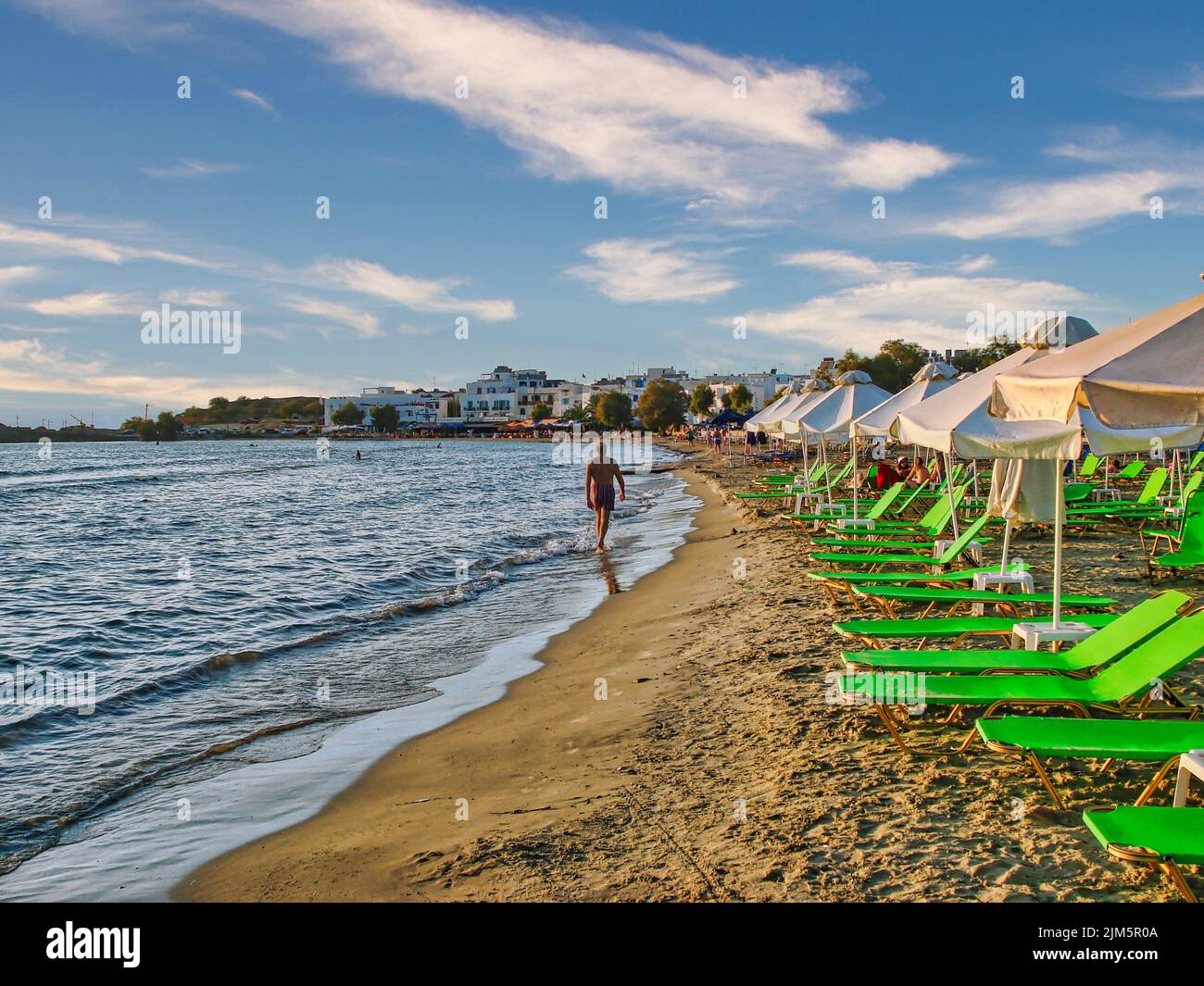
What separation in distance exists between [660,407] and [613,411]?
11.9m

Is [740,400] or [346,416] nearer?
[740,400]

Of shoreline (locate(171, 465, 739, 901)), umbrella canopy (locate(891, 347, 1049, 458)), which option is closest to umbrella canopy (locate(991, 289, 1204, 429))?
umbrella canopy (locate(891, 347, 1049, 458))

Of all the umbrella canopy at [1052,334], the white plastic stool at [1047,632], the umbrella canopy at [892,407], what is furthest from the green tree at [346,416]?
the white plastic stool at [1047,632]

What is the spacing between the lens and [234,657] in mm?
9852

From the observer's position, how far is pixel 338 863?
4.51 meters

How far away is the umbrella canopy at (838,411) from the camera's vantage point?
47.3 ft

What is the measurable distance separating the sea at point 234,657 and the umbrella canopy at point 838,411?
3.51 m

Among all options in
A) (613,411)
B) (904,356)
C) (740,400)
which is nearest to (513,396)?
(613,411)

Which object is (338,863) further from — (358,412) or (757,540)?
(358,412)

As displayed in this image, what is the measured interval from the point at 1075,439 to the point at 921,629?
1.67m

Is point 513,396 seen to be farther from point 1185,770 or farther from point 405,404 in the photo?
point 1185,770

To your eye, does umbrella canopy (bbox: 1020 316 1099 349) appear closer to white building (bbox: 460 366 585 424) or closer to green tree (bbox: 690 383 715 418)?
green tree (bbox: 690 383 715 418)
